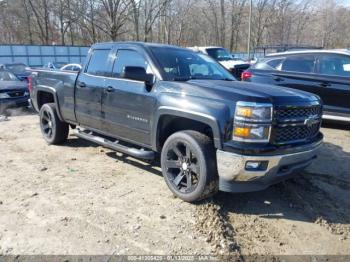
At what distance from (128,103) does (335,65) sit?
5.17 m

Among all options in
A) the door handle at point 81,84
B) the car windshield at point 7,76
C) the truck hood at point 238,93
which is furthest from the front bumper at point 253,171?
the car windshield at point 7,76

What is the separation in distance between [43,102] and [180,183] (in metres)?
4.24

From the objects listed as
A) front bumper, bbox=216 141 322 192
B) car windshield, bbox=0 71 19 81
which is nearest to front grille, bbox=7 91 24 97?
car windshield, bbox=0 71 19 81

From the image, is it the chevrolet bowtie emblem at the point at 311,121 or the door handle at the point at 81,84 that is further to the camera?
the door handle at the point at 81,84

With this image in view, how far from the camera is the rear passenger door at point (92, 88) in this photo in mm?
5301

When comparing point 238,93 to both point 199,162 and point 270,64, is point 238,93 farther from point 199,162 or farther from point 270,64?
point 270,64

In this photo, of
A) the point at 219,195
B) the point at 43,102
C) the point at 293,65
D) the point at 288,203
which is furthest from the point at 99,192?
the point at 293,65

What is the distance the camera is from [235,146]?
3.56 metres

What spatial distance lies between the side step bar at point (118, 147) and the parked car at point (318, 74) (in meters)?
4.50

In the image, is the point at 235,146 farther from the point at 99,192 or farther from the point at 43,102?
the point at 43,102

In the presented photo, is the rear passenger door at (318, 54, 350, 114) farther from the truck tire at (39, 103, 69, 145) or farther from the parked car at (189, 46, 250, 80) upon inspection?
the parked car at (189, 46, 250, 80)

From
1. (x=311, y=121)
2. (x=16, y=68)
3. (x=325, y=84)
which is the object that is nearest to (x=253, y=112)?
(x=311, y=121)

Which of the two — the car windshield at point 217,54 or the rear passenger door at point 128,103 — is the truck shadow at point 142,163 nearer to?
the rear passenger door at point 128,103

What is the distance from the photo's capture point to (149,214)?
3883 mm
